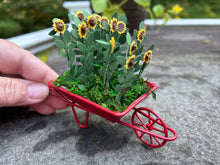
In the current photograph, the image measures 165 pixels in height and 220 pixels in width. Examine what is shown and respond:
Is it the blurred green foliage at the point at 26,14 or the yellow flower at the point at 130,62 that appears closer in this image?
the yellow flower at the point at 130,62

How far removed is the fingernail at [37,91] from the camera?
37.5 inches

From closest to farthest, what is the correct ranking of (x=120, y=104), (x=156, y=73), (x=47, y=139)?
1. (x=120, y=104)
2. (x=47, y=139)
3. (x=156, y=73)

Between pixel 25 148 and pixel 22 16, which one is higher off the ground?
pixel 22 16

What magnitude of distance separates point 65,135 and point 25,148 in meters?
0.19

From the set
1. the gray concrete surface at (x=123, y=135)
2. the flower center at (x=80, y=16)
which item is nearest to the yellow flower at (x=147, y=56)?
the gray concrete surface at (x=123, y=135)

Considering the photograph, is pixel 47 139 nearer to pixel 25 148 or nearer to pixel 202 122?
pixel 25 148

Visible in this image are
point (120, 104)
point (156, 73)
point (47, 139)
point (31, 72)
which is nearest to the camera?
point (120, 104)

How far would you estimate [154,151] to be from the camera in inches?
32.4

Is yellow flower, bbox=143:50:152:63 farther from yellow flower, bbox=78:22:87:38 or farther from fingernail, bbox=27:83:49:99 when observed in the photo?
fingernail, bbox=27:83:49:99

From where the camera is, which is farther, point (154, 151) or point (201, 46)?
point (201, 46)

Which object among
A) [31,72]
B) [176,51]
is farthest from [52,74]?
[176,51]

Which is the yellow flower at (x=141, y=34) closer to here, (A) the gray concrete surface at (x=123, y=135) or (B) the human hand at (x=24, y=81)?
(A) the gray concrete surface at (x=123, y=135)

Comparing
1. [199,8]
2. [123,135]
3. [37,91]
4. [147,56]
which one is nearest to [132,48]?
[147,56]

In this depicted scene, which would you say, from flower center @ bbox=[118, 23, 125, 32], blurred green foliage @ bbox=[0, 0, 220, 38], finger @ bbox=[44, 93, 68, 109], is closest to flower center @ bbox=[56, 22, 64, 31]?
flower center @ bbox=[118, 23, 125, 32]
